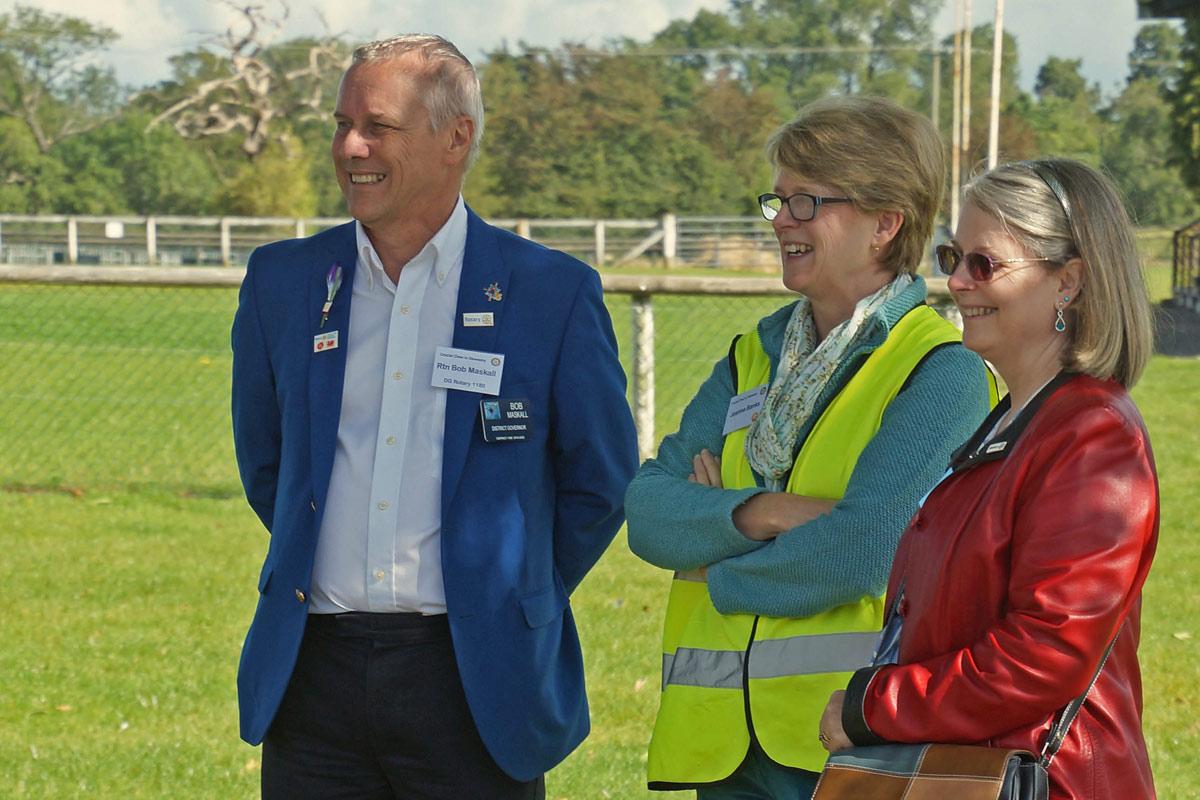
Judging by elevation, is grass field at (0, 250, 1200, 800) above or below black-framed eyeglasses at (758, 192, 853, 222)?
below

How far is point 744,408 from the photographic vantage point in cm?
322

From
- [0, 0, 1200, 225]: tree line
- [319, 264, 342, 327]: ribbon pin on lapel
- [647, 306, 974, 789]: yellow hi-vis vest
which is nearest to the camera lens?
[647, 306, 974, 789]: yellow hi-vis vest

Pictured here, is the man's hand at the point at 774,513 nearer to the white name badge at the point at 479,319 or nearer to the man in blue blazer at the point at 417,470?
the man in blue blazer at the point at 417,470

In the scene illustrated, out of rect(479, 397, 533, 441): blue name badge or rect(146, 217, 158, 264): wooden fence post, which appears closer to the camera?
rect(479, 397, 533, 441): blue name badge

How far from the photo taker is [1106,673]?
2295 millimetres

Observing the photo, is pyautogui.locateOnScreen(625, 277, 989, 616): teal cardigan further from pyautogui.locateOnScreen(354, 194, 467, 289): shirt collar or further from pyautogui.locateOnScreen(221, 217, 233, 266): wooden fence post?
pyautogui.locateOnScreen(221, 217, 233, 266): wooden fence post

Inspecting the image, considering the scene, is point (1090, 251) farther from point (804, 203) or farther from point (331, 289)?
point (331, 289)

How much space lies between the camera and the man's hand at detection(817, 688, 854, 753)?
93.7 inches

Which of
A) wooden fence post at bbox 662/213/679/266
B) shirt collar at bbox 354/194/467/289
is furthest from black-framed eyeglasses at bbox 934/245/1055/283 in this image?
wooden fence post at bbox 662/213/679/266

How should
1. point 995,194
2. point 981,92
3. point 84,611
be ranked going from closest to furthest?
point 995,194, point 84,611, point 981,92

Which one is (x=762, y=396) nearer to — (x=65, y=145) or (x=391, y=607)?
(x=391, y=607)

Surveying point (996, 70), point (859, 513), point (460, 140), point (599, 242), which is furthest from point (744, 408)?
point (599, 242)

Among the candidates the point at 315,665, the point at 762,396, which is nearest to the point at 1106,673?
the point at 762,396

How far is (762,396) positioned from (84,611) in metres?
4.82
